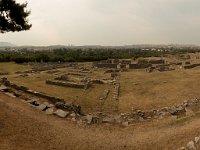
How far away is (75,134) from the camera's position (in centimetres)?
1564

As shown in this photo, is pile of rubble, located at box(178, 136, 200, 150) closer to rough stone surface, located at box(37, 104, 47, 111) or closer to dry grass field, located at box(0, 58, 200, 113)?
rough stone surface, located at box(37, 104, 47, 111)

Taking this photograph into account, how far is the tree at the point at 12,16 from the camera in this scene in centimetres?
1877

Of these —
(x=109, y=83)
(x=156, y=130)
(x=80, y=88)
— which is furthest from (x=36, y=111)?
(x=109, y=83)

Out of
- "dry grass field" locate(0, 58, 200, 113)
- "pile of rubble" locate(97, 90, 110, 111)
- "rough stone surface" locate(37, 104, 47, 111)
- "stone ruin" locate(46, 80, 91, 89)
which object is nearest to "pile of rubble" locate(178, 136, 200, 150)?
"rough stone surface" locate(37, 104, 47, 111)

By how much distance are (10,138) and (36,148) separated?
4.33ft

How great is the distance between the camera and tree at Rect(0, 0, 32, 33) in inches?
739

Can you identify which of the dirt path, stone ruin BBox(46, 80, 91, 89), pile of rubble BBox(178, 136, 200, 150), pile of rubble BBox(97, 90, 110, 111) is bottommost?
pile of rubble BBox(97, 90, 110, 111)

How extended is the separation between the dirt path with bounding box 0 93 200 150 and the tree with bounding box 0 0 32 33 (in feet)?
15.0

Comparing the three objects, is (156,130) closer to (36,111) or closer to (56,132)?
(56,132)

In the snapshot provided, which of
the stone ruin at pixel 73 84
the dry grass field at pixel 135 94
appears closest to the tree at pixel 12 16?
the dry grass field at pixel 135 94

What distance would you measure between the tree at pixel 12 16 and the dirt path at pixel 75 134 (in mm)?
4587

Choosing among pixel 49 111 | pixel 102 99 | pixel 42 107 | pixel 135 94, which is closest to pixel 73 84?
pixel 102 99

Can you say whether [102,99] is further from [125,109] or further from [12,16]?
[12,16]

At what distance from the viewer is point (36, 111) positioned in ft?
61.4
